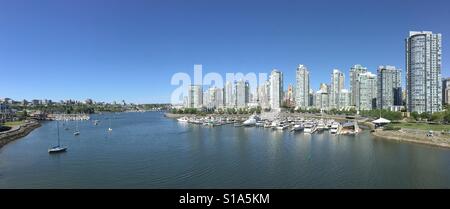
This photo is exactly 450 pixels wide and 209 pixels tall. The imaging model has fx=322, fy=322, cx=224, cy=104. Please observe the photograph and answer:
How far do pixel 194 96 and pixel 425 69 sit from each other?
36685 millimetres

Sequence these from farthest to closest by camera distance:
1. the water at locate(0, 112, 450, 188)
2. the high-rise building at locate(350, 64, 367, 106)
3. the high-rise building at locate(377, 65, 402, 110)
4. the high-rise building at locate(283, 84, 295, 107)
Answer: the high-rise building at locate(283, 84, 295, 107) < the high-rise building at locate(350, 64, 367, 106) < the high-rise building at locate(377, 65, 402, 110) < the water at locate(0, 112, 450, 188)

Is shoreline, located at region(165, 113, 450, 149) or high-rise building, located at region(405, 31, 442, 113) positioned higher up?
high-rise building, located at region(405, 31, 442, 113)

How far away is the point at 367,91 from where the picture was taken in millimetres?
37344

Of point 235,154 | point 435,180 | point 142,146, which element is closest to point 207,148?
point 235,154

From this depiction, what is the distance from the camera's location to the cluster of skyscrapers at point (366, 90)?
26.4 metres

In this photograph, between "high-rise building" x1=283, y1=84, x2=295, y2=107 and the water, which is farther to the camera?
"high-rise building" x1=283, y1=84, x2=295, y2=107

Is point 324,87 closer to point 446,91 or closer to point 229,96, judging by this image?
point 229,96

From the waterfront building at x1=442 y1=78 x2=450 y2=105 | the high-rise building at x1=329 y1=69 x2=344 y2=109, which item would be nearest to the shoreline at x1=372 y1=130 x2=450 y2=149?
the high-rise building at x1=329 y1=69 x2=344 y2=109

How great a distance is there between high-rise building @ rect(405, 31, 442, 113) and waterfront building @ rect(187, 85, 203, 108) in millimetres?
34776

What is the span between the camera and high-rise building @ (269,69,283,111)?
45969mm

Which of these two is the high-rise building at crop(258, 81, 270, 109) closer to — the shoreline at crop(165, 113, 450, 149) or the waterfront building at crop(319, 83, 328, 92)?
the waterfront building at crop(319, 83, 328, 92)

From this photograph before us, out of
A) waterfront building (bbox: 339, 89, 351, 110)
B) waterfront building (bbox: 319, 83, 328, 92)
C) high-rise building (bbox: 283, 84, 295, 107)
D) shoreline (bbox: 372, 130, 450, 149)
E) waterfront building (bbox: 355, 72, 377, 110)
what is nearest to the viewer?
shoreline (bbox: 372, 130, 450, 149)

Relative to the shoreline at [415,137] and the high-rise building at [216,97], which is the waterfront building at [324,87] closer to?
the high-rise building at [216,97]
